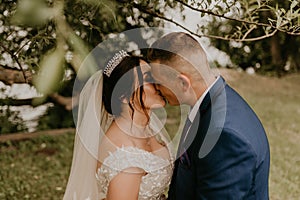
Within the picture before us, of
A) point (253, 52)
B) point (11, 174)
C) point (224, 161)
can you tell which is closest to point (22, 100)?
point (11, 174)

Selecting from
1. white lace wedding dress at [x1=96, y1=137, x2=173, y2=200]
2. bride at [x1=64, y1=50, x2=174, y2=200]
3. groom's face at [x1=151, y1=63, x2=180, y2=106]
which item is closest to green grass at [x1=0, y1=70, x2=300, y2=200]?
bride at [x1=64, y1=50, x2=174, y2=200]

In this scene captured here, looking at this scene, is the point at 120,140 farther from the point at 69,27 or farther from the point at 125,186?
the point at 69,27

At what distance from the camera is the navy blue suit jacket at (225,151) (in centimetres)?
255

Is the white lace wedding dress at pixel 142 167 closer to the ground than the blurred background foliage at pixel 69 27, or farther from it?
closer to the ground

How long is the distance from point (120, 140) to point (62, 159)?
379cm

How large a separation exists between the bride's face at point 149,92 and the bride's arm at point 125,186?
389 millimetres

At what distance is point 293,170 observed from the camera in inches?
258

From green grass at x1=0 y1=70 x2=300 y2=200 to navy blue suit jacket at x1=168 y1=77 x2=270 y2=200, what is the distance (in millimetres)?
2980

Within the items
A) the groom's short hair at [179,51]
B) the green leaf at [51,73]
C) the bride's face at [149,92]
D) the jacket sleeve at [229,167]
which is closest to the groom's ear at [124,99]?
the bride's face at [149,92]

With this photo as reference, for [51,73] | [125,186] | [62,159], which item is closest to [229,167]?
[125,186]

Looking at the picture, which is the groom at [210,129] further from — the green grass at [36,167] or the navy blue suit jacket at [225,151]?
the green grass at [36,167]

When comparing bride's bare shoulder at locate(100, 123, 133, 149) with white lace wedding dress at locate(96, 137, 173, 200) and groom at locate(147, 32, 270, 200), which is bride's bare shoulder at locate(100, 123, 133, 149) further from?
groom at locate(147, 32, 270, 200)

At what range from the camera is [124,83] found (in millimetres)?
3086

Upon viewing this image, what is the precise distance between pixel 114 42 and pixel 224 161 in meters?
3.22
